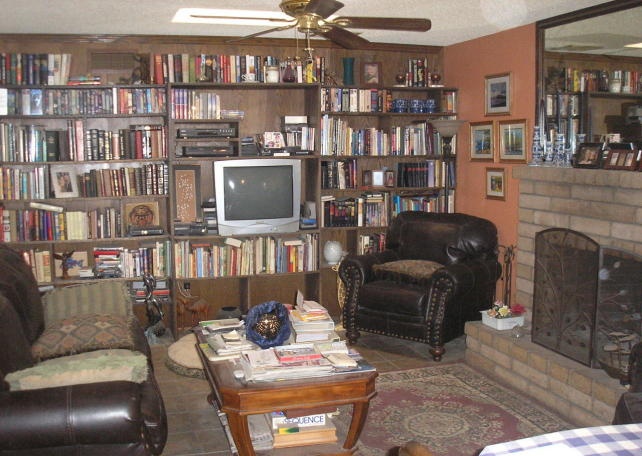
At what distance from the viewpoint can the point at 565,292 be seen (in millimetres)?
4215

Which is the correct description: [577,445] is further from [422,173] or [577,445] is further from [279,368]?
[422,173]

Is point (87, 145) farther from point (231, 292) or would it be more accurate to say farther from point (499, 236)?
point (499, 236)

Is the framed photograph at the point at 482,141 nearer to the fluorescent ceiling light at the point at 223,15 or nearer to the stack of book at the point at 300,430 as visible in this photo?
the fluorescent ceiling light at the point at 223,15

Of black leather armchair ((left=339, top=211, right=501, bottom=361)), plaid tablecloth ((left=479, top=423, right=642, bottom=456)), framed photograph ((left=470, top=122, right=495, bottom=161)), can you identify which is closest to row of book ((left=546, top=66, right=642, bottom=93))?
framed photograph ((left=470, top=122, right=495, bottom=161))

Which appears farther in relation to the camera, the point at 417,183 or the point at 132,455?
the point at 417,183

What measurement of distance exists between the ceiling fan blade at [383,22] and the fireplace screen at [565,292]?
5.30 feet

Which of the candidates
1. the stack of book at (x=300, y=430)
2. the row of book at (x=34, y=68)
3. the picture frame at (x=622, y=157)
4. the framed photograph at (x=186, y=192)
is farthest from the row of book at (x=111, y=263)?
the picture frame at (x=622, y=157)

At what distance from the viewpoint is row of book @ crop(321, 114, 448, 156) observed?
594cm

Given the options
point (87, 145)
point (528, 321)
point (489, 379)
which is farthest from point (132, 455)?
point (87, 145)

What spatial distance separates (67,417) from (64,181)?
3.42m

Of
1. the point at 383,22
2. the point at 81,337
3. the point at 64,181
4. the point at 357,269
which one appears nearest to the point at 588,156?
the point at 357,269

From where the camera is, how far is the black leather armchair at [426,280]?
16.0ft

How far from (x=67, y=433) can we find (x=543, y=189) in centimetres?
342

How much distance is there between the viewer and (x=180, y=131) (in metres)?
5.58
